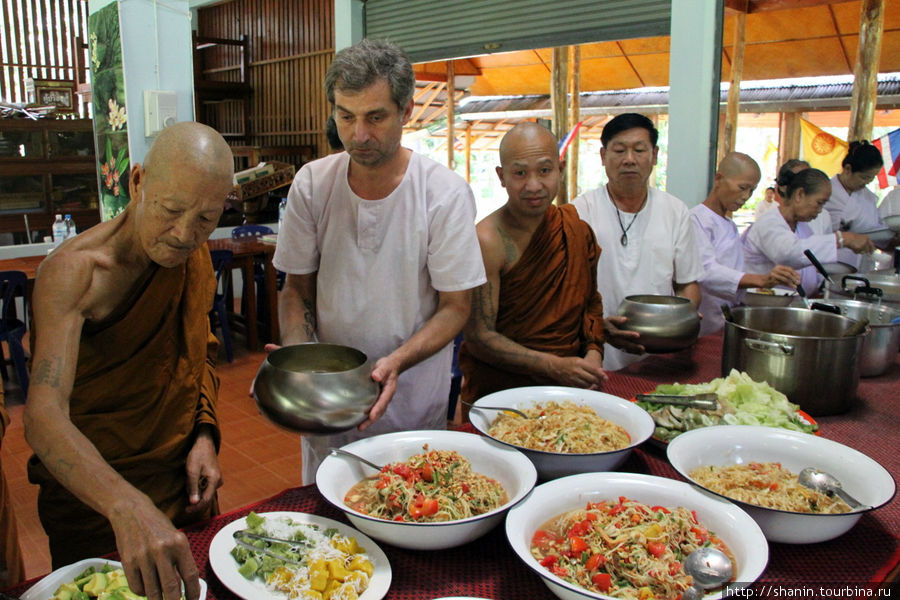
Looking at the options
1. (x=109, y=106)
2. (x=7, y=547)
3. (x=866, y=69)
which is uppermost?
(x=866, y=69)

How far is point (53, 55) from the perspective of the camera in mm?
A: 9797

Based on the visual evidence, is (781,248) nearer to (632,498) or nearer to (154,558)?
(632,498)

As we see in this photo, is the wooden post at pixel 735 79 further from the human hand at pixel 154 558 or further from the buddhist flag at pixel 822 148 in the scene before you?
the human hand at pixel 154 558

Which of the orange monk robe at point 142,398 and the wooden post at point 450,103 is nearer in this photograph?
the orange monk robe at point 142,398

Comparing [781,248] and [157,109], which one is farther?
[157,109]

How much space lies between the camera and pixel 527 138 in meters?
2.14

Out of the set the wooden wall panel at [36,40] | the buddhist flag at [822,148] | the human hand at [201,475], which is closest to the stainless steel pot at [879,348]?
the human hand at [201,475]

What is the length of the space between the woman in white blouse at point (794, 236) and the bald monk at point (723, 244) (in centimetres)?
35

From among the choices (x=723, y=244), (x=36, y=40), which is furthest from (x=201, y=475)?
(x=36, y=40)

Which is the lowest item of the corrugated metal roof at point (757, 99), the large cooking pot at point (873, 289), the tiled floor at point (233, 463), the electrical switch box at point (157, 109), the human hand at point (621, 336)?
the tiled floor at point (233, 463)

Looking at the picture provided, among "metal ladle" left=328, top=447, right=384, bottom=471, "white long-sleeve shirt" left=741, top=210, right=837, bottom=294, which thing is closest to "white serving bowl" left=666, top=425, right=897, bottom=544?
"metal ladle" left=328, top=447, right=384, bottom=471

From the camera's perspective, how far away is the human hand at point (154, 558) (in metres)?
0.92

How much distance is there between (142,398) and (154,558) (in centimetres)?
63

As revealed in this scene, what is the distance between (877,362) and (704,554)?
145cm
